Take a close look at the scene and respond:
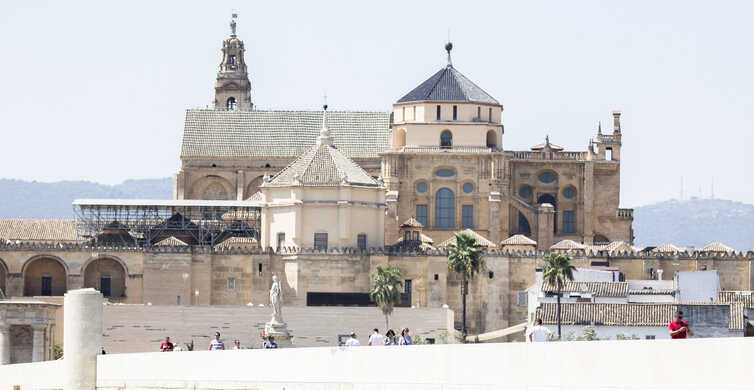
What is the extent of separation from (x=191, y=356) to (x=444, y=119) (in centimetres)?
7807

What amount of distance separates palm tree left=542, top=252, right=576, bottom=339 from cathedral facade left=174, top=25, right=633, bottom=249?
40.6 ft

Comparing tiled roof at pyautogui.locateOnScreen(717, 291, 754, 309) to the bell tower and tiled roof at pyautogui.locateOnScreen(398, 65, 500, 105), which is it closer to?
tiled roof at pyautogui.locateOnScreen(398, 65, 500, 105)

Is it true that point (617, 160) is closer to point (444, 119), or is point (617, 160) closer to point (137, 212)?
point (444, 119)

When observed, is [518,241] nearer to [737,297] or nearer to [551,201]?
[551,201]

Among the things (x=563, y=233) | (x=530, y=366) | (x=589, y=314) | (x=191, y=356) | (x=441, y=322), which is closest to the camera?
(x=530, y=366)

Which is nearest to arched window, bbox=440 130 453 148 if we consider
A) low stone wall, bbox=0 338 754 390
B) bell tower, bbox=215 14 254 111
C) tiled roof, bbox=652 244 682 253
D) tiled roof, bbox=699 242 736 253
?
tiled roof, bbox=652 244 682 253

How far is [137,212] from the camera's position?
100 metres

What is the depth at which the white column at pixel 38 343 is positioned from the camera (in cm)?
6338

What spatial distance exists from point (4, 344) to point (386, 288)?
1191 inches

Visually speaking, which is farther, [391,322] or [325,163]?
[325,163]

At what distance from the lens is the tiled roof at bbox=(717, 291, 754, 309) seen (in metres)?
84.4

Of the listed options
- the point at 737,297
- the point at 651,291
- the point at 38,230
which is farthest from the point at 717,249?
the point at 38,230

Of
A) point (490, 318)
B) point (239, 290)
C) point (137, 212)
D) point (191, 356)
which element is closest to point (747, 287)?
point (490, 318)

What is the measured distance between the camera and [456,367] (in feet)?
80.1
